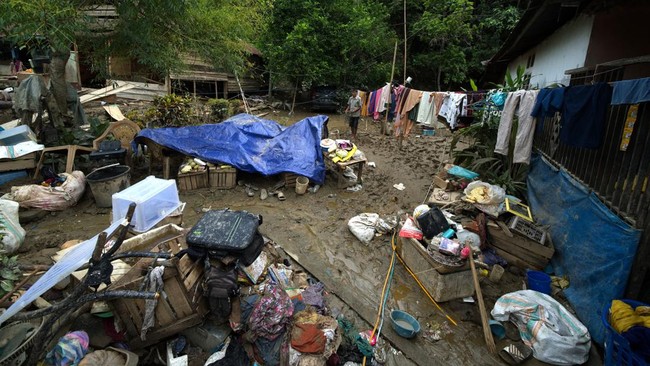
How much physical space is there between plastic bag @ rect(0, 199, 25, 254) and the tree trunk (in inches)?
150

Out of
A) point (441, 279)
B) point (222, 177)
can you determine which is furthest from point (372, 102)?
point (441, 279)

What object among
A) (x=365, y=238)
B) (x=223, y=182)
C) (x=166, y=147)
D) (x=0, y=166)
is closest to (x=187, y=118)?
(x=166, y=147)

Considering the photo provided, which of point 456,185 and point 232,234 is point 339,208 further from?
point 232,234

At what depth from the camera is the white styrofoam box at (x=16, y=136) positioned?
7.17 meters

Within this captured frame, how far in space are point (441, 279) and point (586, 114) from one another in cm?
277

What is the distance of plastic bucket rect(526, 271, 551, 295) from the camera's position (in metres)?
4.50

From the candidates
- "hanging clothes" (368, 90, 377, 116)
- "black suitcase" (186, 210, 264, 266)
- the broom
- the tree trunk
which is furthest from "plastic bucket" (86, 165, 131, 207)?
"hanging clothes" (368, 90, 377, 116)

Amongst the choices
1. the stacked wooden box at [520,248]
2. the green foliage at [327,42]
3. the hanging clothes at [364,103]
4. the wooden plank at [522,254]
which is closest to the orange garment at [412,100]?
the hanging clothes at [364,103]

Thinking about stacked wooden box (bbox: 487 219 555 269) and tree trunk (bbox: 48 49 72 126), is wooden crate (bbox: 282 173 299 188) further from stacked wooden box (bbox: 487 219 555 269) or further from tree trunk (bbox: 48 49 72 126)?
tree trunk (bbox: 48 49 72 126)

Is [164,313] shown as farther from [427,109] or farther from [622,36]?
[427,109]

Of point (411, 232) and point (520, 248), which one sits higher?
point (411, 232)

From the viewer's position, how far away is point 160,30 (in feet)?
25.1

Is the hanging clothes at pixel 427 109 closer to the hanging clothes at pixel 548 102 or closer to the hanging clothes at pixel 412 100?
the hanging clothes at pixel 412 100

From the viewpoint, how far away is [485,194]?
227 inches
